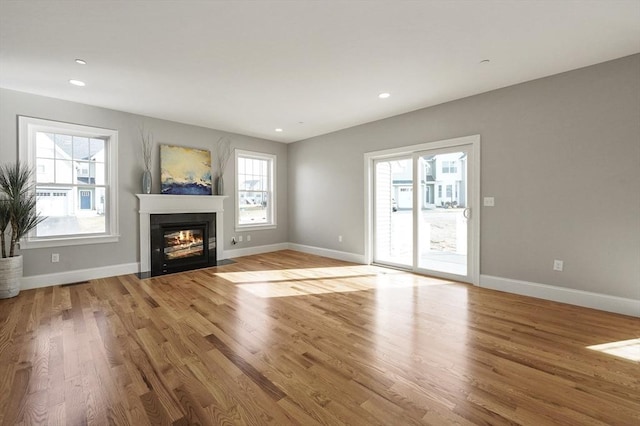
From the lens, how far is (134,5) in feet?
6.83

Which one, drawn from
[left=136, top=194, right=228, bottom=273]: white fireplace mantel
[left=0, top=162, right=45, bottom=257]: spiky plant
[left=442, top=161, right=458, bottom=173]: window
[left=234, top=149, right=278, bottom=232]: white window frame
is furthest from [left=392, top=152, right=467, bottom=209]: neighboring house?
[left=0, top=162, right=45, bottom=257]: spiky plant

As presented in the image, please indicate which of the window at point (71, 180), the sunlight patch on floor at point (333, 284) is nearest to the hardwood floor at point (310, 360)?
the sunlight patch on floor at point (333, 284)

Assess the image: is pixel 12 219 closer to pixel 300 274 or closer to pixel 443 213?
pixel 300 274

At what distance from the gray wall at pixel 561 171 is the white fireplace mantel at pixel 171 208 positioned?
4.00 metres

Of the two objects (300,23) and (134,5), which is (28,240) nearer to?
(134,5)

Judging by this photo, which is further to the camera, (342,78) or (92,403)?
(342,78)

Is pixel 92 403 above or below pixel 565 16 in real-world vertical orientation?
below

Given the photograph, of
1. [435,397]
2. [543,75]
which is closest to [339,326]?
[435,397]

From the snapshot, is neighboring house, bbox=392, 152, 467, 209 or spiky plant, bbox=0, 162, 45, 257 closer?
spiky plant, bbox=0, 162, 45, 257

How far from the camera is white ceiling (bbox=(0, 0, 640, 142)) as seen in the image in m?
2.15

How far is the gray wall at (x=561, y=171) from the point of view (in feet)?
9.44

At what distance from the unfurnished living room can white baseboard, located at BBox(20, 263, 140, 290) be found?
1.1 inches

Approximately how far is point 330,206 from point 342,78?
3.00 meters

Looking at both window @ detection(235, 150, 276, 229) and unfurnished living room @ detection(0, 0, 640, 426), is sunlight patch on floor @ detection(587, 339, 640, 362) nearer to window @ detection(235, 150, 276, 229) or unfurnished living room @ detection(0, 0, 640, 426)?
unfurnished living room @ detection(0, 0, 640, 426)
